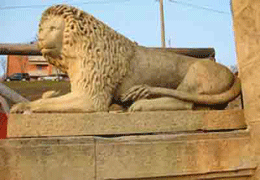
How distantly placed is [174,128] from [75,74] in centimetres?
106

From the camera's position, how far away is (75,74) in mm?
2541

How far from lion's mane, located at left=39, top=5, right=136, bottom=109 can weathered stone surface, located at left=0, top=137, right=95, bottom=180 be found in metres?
0.49

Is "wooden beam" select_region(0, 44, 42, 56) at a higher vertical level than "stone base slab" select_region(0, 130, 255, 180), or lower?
higher

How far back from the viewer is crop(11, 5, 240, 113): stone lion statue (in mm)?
2443

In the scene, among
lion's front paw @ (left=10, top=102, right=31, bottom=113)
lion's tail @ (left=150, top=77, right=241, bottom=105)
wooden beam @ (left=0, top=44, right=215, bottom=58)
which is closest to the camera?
lion's front paw @ (left=10, top=102, right=31, bottom=113)

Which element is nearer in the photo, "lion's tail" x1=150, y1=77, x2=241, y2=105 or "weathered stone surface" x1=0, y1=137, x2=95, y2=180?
"weathered stone surface" x1=0, y1=137, x2=95, y2=180

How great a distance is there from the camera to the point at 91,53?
252 centimetres

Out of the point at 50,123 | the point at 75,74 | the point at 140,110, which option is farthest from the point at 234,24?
the point at 50,123

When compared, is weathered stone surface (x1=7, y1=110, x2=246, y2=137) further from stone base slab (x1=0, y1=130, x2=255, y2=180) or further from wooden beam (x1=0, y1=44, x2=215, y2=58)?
wooden beam (x1=0, y1=44, x2=215, y2=58)

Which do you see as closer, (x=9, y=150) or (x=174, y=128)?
(x=9, y=150)

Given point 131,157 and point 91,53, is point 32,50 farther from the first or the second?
point 131,157

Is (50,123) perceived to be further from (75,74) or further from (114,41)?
(114,41)

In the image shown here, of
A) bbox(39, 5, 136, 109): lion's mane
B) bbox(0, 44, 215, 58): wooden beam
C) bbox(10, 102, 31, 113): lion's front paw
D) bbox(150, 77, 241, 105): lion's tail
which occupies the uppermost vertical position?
bbox(0, 44, 215, 58): wooden beam

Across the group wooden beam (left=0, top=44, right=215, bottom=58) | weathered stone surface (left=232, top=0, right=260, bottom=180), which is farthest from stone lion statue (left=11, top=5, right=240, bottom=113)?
wooden beam (left=0, top=44, right=215, bottom=58)
